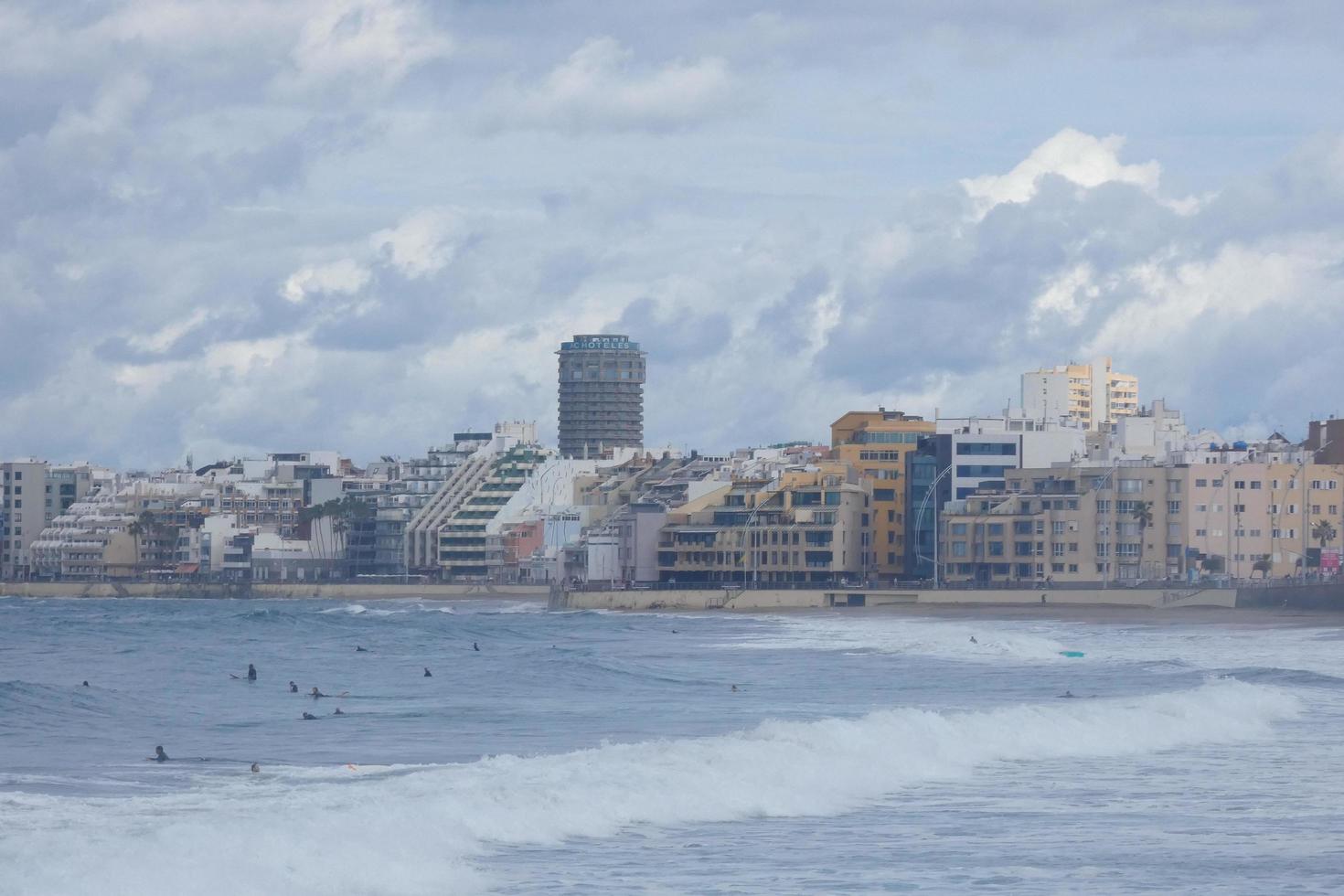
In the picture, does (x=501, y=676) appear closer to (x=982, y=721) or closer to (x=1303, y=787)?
(x=982, y=721)

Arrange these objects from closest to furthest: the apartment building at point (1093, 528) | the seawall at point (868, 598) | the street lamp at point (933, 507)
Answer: the seawall at point (868, 598) → the apartment building at point (1093, 528) → the street lamp at point (933, 507)

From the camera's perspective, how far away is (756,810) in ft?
102

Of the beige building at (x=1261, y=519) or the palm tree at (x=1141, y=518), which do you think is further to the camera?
the palm tree at (x=1141, y=518)

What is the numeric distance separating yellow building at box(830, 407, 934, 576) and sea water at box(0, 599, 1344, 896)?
71329 millimetres

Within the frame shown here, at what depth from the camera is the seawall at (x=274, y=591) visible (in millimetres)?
156125

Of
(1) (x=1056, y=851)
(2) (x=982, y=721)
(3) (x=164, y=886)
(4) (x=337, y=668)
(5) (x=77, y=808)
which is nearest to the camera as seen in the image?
(3) (x=164, y=886)

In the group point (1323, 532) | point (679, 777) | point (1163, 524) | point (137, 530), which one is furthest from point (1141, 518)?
point (679, 777)

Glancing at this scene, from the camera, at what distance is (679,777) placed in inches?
1265

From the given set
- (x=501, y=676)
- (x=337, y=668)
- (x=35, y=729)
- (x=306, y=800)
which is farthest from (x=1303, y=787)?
(x=337, y=668)

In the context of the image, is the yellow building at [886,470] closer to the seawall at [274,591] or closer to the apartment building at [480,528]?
the seawall at [274,591]

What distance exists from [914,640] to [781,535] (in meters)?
54.7

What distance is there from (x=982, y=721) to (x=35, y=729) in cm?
1849

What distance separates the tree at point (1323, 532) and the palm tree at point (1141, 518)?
33.0ft

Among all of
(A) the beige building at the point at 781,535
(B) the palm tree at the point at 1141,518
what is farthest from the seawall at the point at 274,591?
(B) the palm tree at the point at 1141,518
